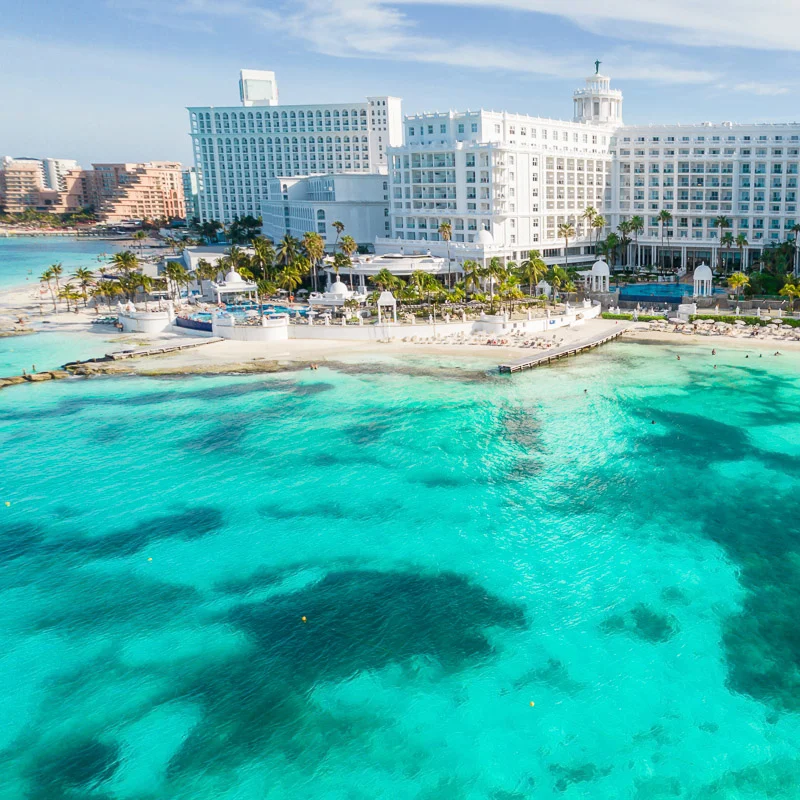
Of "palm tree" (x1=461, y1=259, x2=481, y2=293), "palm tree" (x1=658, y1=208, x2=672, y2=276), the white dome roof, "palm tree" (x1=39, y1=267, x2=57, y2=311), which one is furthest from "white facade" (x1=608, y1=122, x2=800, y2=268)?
"palm tree" (x1=39, y1=267, x2=57, y2=311)

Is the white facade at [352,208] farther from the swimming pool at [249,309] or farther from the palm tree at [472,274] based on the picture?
the palm tree at [472,274]

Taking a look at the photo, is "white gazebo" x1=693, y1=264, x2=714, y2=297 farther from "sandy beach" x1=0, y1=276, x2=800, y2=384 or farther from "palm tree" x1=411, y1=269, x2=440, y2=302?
"palm tree" x1=411, y1=269, x2=440, y2=302

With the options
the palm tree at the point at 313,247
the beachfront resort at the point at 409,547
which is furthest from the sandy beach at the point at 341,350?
the palm tree at the point at 313,247

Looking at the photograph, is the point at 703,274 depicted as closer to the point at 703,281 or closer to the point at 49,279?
the point at 703,281

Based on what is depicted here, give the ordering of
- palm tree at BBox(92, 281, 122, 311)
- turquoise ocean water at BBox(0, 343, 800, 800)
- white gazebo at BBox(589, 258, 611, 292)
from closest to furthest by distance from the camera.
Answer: turquoise ocean water at BBox(0, 343, 800, 800) < white gazebo at BBox(589, 258, 611, 292) < palm tree at BBox(92, 281, 122, 311)

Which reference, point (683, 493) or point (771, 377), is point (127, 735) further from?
point (771, 377)

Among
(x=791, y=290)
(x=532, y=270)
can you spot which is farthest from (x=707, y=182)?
(x=532, y=270)

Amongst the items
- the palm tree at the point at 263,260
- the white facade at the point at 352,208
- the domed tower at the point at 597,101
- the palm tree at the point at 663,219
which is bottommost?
the palm tree at the point at 263,260

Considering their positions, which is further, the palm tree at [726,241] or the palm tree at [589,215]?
the palm tree at [589,215]

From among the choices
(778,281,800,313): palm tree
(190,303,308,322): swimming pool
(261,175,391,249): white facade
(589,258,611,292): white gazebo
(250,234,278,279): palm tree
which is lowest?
(190,303,308,322): swimming pool
